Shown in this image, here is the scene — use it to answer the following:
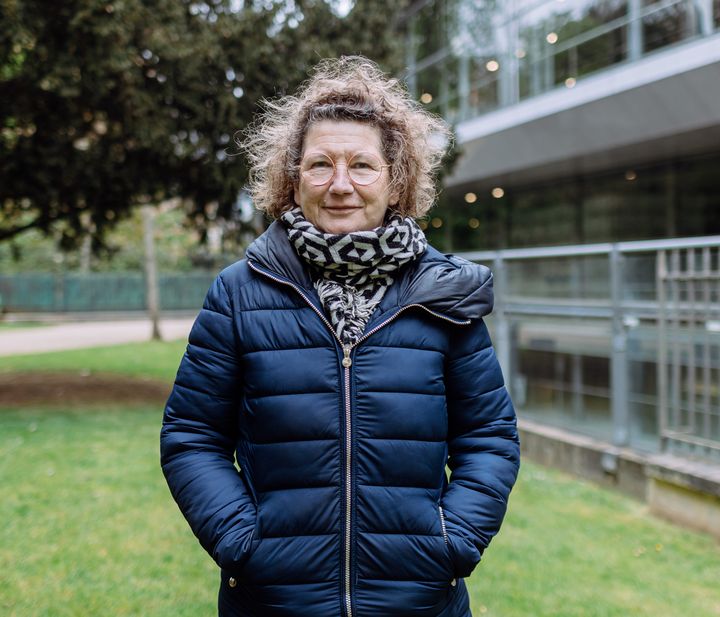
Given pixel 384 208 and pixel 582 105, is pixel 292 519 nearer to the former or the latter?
pixel 384 208

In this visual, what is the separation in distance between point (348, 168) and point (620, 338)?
4.74m

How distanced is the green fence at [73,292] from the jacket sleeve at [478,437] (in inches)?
1358

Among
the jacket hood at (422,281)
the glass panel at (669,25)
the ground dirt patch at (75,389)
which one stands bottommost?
the ground dirt patch at (75,389)

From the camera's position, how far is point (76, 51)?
8000mm

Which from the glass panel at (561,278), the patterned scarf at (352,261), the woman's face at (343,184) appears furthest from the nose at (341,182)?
the glass panel at (561,278)

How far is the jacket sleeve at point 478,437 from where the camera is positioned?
69.4 inches

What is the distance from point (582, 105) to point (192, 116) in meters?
7.63

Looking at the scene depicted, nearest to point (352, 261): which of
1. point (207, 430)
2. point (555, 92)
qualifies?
point (207, 430)

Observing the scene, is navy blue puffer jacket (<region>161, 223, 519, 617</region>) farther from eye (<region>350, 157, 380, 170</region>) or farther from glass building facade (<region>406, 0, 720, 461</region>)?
glass building facade (<region>406, 0, 720, 461</region>)

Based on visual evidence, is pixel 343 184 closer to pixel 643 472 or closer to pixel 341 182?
pixel 341 182

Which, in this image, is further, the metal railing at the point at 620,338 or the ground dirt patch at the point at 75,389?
the ground dirt patch at the point at 75,389

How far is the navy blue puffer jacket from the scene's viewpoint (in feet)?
5.50

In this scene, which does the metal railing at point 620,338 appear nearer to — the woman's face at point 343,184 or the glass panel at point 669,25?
the woman's face at point 343,184

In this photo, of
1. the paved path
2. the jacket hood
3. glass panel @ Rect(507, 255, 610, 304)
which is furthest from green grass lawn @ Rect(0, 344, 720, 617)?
the paved path
